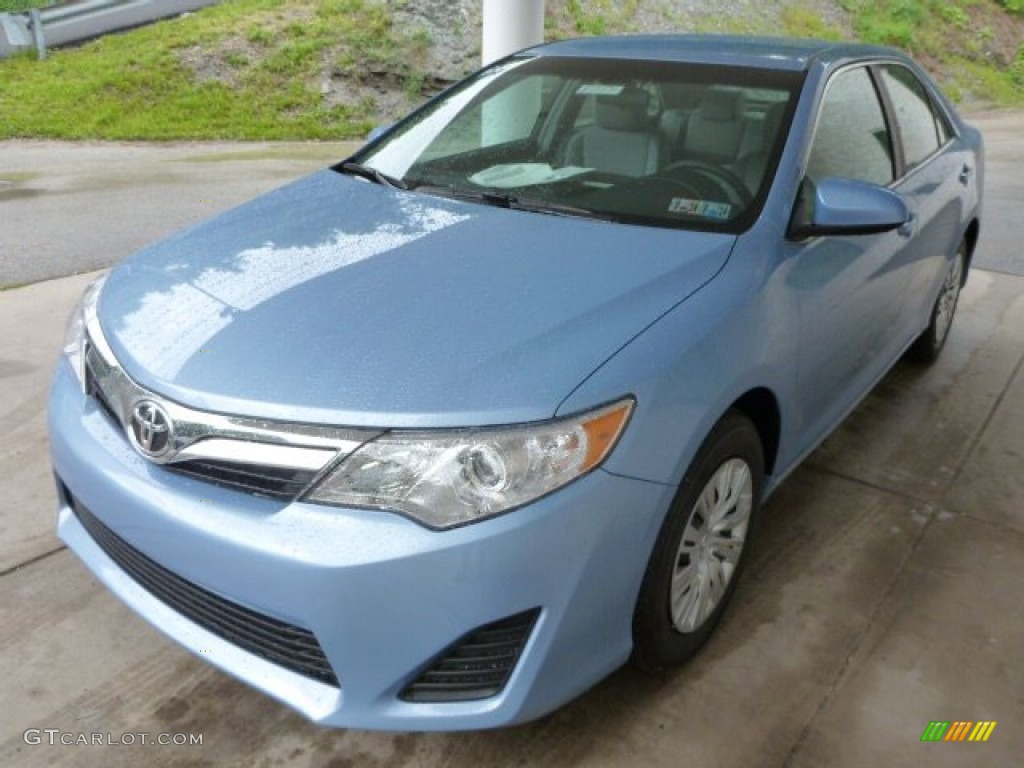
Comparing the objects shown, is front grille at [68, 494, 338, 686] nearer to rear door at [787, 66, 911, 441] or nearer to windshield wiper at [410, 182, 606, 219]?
windshield wiper at [410, 182, 606, 219]

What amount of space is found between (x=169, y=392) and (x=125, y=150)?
9.16 m

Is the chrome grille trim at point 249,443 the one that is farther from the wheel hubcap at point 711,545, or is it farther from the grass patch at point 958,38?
the grass patch at point 958,38

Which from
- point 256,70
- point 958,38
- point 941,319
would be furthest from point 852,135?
point 958,38

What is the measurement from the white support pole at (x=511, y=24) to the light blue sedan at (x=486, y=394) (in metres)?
2.90

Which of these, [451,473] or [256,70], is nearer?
[451,473]

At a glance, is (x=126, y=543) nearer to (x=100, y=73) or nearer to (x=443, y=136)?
(x=443, y=136)

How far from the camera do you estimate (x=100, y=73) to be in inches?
474

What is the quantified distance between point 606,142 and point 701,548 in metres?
1.43

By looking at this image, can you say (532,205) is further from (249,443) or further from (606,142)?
(249,443)

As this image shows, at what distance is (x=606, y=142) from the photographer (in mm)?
3133

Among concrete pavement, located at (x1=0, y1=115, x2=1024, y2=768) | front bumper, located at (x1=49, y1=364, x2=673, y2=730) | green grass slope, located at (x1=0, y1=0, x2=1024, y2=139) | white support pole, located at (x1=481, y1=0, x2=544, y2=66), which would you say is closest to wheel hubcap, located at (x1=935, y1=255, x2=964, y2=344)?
concrete pavement, located at (x1=0, y1=115, x2=1024, y2=768)

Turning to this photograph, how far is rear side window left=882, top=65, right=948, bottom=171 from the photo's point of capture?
144 inches

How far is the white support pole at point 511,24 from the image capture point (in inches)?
230

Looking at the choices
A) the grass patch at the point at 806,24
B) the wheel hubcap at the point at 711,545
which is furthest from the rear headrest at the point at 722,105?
the grass patch at the point at 806,24
